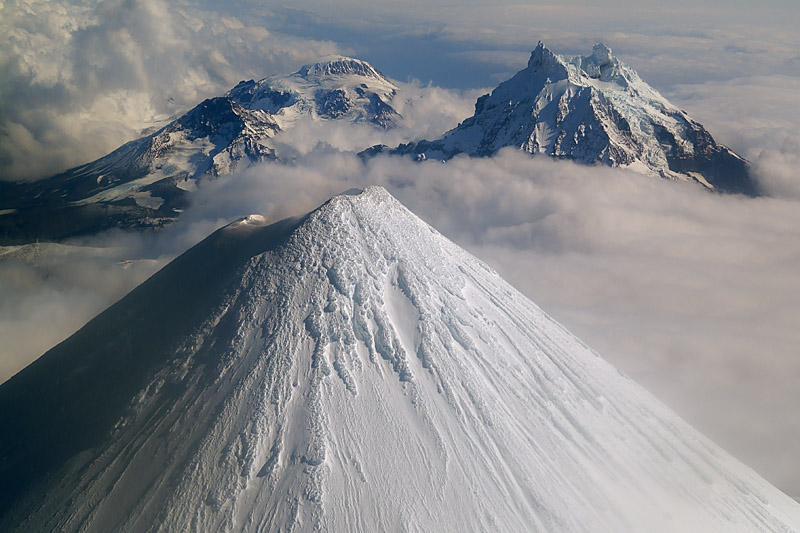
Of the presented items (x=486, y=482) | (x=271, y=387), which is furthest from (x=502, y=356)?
(x=271, y=387)

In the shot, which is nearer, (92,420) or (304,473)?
(304,473)

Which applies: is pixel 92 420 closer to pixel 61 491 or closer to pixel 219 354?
pixel 61 491

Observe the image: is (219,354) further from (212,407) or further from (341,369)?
(341,369)

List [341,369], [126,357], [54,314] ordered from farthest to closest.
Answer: [54,314] → [126,357] → [341,369]

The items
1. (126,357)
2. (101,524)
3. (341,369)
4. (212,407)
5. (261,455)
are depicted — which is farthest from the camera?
(126,357)

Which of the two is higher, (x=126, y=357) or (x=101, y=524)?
(x=126, y=357)

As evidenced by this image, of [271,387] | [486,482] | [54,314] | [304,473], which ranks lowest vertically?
[54,314]

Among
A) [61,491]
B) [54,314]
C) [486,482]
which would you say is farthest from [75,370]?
[54,314]
